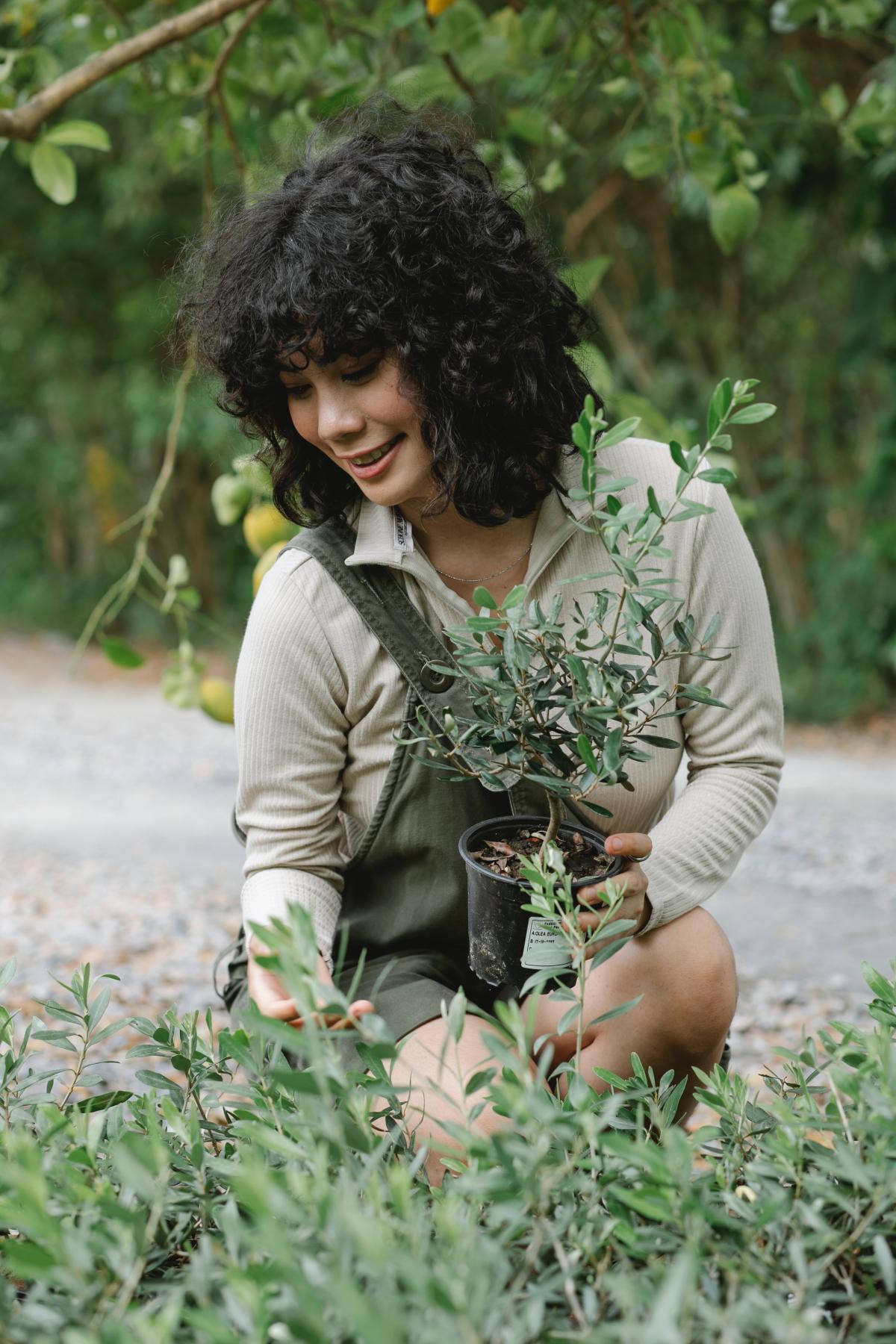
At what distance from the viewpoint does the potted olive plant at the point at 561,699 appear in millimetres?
1153

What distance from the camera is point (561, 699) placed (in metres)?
1.25

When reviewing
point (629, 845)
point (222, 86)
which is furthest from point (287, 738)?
point (222, 86)

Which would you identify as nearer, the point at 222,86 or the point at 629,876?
the point at 629,876

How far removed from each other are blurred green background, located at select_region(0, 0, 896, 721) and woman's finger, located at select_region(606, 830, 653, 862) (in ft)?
2.72

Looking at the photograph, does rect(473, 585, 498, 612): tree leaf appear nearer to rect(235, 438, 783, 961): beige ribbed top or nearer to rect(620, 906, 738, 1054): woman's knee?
rect(235, 438, 783, 961): beige ribbed top

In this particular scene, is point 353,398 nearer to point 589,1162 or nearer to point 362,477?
point 362,477

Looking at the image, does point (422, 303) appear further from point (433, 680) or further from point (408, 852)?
point (408, 852)

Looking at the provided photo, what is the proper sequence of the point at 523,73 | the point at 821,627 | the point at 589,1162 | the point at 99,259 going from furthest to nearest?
the point at 99,259 → the point at 821,627 → the point at 523,73 → the point at 589,1162

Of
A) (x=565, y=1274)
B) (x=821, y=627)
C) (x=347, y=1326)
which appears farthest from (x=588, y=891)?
(x=821, y=627)

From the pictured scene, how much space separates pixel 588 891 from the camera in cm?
132

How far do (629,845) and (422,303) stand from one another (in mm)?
699

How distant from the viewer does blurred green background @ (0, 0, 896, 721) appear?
2219mm

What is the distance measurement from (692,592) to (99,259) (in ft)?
31.8

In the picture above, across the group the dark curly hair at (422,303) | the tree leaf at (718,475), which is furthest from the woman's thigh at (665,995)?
the tree leaf at (718,475)
